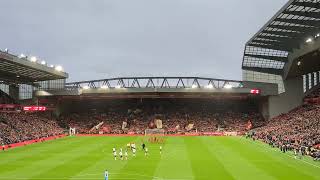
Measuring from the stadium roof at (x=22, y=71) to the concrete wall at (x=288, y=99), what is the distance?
49.1 metres

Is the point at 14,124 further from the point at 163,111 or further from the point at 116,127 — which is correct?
the point at 163,111

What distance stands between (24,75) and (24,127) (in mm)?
10666

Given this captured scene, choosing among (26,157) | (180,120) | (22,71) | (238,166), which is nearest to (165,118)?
(180,120)

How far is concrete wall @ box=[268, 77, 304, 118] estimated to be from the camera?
103062 millimetres

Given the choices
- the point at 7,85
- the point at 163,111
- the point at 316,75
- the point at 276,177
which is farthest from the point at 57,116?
the point at 276,177

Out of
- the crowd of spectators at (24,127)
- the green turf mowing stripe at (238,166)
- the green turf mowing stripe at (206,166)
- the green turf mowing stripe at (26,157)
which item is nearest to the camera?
the green turf mowing stripe at (238,166)

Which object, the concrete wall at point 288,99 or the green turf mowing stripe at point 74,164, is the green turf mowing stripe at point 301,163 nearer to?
the green turf mowing stripe at point 74,164

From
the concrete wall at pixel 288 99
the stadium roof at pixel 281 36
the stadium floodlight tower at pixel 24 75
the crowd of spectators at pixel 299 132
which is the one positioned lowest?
the crowd of spectators at pixel 299 132

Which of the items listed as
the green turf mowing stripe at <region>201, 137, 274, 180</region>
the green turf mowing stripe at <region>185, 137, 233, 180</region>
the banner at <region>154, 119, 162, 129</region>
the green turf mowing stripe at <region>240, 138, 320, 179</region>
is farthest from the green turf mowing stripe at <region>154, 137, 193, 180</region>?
the banner at <region>154, 119, 162, 129</region>

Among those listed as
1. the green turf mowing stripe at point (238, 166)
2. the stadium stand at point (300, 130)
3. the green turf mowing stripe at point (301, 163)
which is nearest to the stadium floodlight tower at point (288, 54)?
the stadium stand at point (300, 130)

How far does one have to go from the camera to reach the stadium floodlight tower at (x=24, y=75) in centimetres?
7419

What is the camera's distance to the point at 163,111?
119562 mm

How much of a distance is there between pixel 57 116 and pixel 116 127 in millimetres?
17219

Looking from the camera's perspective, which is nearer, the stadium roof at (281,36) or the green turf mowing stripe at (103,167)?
the green turf mowing stripe at (103,167)
